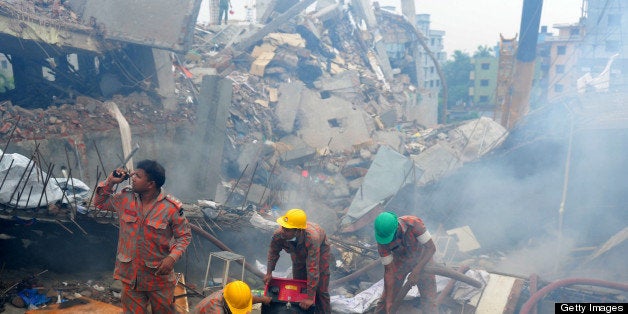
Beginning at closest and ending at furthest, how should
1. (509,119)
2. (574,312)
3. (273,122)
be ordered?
(574,312) → (273,122) → (509,119)

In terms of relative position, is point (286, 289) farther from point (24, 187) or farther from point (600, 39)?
point (600, 39)

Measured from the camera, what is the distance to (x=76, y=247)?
21.0 ft

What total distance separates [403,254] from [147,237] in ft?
9.29

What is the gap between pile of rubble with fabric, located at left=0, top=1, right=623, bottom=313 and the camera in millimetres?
6426

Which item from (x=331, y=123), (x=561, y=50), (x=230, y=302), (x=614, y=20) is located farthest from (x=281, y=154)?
(x=561, y=50)

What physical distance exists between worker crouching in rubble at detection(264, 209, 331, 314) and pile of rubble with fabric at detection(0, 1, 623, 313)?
1271 millimetres

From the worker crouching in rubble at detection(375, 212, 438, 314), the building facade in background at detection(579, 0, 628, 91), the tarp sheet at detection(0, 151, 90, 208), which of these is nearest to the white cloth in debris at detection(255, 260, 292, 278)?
the worker crouching in rubble at detection(375, 212, 438, 314)

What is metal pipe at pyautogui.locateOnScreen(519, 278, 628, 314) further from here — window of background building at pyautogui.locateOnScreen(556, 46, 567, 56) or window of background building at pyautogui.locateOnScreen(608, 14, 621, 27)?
window of background building at pyautogui.locateOnScreen(556, 46, 567, 56)

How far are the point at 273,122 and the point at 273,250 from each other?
31.3 feet

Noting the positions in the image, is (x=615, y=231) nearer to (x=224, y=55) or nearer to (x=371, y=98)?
(x=371, y=98)

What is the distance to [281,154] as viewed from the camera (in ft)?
42.9

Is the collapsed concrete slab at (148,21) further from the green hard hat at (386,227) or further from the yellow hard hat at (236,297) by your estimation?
the yellow hard hat at (236,297)

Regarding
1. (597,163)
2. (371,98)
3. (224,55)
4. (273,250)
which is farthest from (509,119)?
(273,250)

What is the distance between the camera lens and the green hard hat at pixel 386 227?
17.8ft
